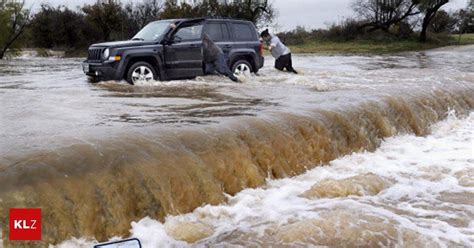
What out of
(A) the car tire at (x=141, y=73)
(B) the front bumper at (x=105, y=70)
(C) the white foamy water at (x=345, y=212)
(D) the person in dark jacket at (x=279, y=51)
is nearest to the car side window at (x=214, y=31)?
(A) the car tire at (x=141, y=73)

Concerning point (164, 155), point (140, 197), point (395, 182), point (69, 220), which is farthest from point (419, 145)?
point (69, 220)

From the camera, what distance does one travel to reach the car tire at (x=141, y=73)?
1148cm

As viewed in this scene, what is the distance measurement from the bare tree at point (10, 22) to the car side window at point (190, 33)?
3117cm

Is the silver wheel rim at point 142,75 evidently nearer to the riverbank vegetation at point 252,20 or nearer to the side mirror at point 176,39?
the side mirror at point 176,39

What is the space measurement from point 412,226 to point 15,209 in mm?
3337

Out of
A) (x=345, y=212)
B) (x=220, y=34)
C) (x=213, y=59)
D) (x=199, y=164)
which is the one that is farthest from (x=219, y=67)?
(x=345, y=212)

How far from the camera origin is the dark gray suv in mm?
11328

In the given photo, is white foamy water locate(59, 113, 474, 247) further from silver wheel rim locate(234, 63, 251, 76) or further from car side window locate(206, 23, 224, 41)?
silver wheel rim locate(234, 63, 251, 76)

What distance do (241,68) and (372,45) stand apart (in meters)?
34.7

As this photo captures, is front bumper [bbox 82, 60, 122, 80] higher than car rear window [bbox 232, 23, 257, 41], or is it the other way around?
car rear window [bbox 232, 23, 257, 41]

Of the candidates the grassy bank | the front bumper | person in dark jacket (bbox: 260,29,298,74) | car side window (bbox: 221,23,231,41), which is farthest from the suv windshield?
the grassy bank

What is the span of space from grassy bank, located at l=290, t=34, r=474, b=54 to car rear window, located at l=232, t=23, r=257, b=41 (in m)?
28.6

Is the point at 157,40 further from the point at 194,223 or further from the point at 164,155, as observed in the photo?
the point at 194,223

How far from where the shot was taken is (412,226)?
4.64m
